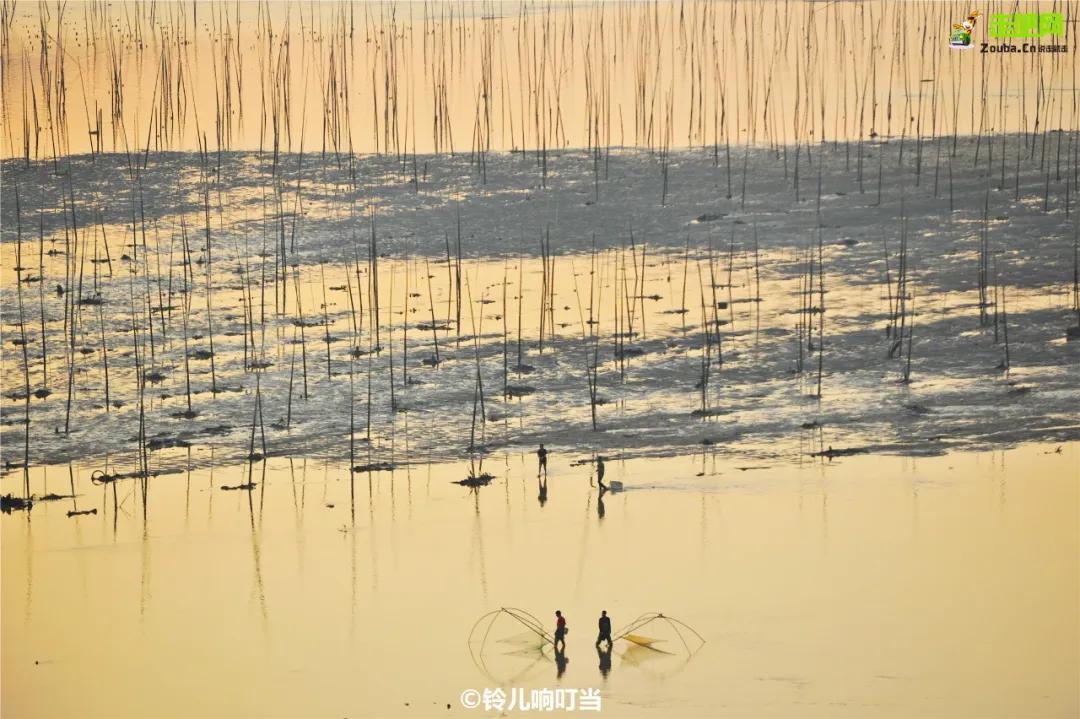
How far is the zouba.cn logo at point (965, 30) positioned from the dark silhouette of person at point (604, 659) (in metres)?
3.77

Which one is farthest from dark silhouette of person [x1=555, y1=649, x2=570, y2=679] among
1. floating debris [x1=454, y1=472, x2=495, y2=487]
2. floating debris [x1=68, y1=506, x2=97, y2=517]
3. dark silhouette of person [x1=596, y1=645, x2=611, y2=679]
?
floating debris [x1=68, y1=506, x2=97, y2=517]

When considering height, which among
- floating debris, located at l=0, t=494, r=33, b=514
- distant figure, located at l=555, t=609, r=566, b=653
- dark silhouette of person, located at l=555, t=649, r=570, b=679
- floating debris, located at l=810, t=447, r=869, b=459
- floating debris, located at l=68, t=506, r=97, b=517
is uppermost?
floating debris, located at l=810, t=447, r=869, b=459

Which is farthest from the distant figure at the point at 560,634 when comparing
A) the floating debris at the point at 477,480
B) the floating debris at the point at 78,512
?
the floating debris at the point at 78,512

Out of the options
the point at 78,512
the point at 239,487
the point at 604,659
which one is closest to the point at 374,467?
the point at 239,487

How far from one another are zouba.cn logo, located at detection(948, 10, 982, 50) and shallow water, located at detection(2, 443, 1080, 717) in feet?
7.21

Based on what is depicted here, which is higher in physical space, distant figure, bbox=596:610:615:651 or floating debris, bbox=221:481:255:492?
floating debris, bbox=221:481:255:492

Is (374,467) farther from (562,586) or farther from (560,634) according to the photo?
(560,634)

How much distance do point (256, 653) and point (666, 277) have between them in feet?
9.05

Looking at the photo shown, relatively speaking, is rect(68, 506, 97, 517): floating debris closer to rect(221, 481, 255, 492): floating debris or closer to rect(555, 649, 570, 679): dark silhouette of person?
rect(221, 481, 255, 492): floating debris

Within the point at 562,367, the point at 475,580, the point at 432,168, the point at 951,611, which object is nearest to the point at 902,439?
the point at 951,611

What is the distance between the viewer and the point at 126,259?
727 centimetres

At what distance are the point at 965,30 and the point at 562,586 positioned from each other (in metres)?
3.62

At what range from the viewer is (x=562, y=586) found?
5891mm

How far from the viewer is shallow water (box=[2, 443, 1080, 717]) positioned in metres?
5.50
